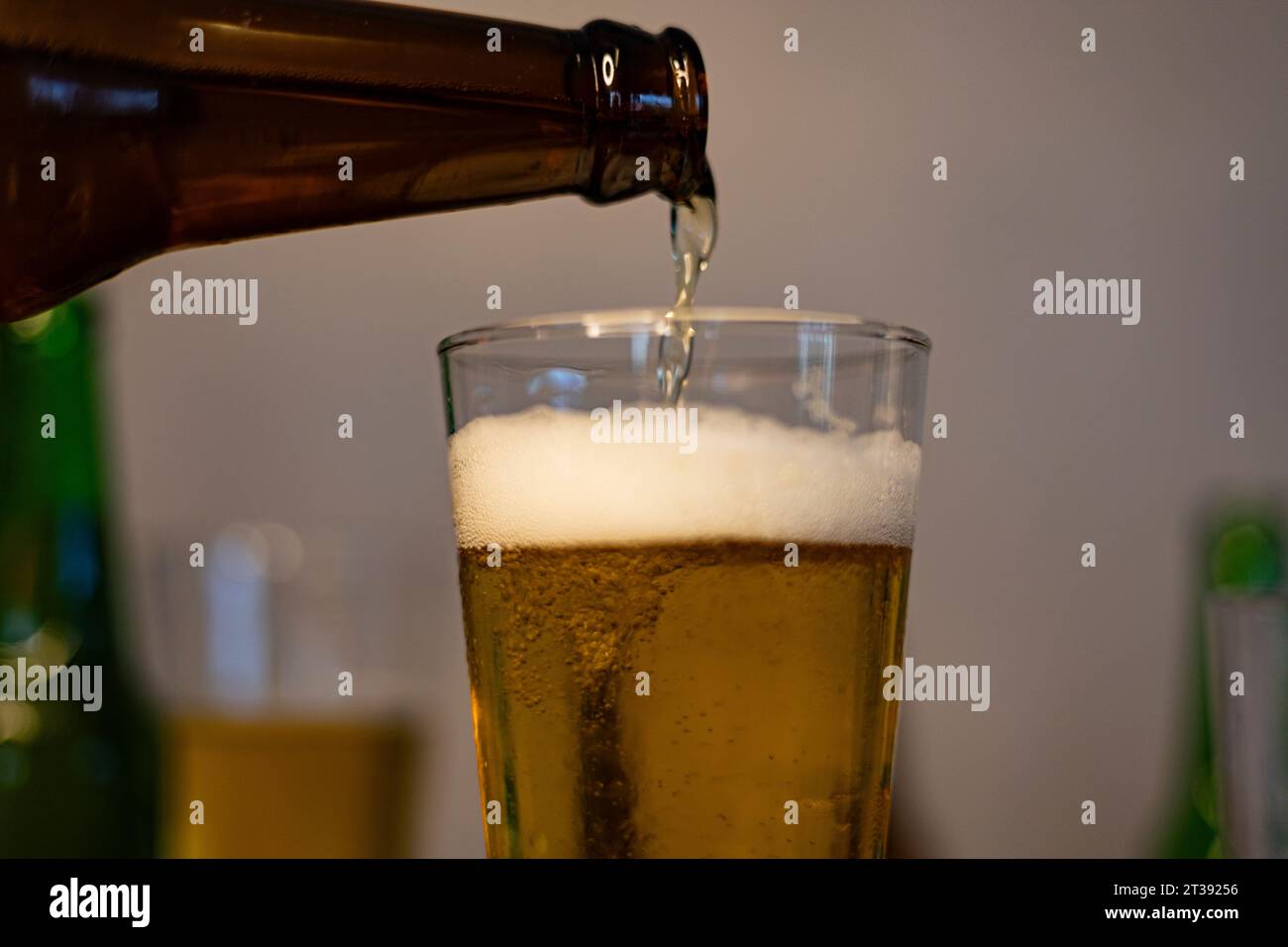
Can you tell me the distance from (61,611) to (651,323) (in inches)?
25.9

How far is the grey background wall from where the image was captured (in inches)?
41.8

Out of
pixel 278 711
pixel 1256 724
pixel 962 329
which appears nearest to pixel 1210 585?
pixel 962 329

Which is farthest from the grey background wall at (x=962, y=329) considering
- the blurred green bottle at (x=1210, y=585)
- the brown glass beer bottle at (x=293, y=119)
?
the brown glass beer bottle at (x=293, y=119)

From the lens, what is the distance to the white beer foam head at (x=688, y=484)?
0.48m

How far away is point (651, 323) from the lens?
48cm

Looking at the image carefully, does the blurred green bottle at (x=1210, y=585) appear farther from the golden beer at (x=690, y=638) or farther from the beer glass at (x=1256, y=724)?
the golden beer at (x=690, y=638)

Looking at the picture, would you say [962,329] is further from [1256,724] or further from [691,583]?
[691,583]

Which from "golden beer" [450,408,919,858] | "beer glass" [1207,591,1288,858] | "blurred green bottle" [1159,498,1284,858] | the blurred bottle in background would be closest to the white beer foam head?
"golden beer" [450,408,919,858]

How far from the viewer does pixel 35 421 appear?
3.23ft

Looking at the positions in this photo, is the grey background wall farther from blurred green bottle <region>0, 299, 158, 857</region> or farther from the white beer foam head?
the white beer foam head

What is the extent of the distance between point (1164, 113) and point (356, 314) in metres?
0.66
